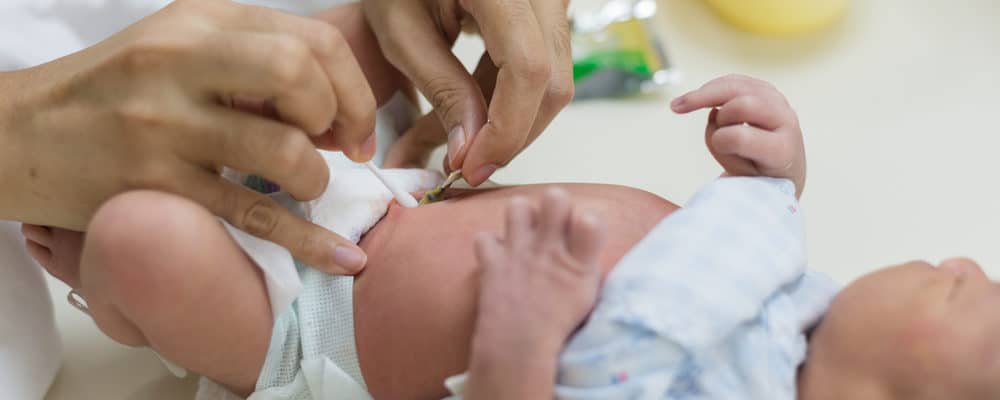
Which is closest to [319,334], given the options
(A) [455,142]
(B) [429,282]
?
(B) [429,282]

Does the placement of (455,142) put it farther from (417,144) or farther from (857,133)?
(857,133)

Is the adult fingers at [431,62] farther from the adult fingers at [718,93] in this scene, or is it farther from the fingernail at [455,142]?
the adult fingers at [718,93]

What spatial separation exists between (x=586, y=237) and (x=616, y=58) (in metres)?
0.75

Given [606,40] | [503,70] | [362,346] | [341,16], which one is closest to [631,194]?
[503,70]

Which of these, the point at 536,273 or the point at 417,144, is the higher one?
the point at 536,273

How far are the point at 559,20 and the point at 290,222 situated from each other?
0.37 m

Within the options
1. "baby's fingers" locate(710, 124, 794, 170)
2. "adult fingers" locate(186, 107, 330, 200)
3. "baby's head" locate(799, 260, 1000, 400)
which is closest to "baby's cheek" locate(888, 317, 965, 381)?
"baby's head" locate(799, 260, 1000, 400)

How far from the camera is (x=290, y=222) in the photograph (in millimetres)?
803

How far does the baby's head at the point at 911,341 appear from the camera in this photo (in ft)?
2.41

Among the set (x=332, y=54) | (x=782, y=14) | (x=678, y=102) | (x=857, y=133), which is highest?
(x=332, y=54)

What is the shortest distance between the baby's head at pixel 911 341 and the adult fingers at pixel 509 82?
0.33m

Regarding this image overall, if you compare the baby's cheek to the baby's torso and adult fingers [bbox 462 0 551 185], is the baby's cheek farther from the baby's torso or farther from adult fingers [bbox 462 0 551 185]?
adult fingers [bbox 462 0 551 185]

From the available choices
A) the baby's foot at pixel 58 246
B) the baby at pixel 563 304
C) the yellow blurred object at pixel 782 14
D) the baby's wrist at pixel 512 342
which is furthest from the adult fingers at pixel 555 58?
the yellow blurred object at pixel 782 14

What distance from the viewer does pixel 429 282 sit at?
0.83 meters
